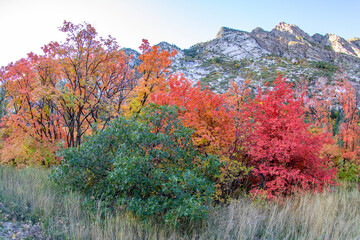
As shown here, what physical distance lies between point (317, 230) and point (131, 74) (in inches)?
423

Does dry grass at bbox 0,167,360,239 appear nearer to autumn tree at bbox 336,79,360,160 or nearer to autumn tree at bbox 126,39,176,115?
autumn tree at bbox 126,39,176,115

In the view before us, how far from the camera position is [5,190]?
555cm

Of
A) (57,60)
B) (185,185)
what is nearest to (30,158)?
(57,60)

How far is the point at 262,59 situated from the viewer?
211 ft

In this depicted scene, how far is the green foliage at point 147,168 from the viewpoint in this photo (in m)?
4.07

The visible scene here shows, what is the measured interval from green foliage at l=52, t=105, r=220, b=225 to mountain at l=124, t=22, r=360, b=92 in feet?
118

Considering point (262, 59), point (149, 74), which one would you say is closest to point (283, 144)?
point (149, 74)

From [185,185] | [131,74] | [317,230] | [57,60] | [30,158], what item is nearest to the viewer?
[185,185]

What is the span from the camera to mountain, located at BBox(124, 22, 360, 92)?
4694 cm

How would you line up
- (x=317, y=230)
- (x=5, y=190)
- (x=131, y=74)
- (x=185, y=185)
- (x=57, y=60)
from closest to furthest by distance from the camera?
(x=185, y=185)
(x=317, y=230)
(x=5, y=190)
(x=57, y=60)
(x=131, y=74)

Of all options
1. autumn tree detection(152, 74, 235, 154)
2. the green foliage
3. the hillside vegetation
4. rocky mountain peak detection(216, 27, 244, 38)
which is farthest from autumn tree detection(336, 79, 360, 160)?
rocky mountain peak detection(216, 27, 244, 38)

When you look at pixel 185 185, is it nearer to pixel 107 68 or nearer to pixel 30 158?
pixel 107 68

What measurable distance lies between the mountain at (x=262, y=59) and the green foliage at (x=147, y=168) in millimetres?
35824

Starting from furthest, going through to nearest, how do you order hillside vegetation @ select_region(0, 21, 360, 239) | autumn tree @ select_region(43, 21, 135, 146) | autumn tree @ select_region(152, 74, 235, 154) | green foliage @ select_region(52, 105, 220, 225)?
autumn tree @ select_region(43, 21, 135, 146) < autumn tree @ select_region(152, 74, 235, 154) < hillside vegetation @ select_region(0, 21, 360, 239) < green foliage @ select_region(52, 105, 220, 225)
